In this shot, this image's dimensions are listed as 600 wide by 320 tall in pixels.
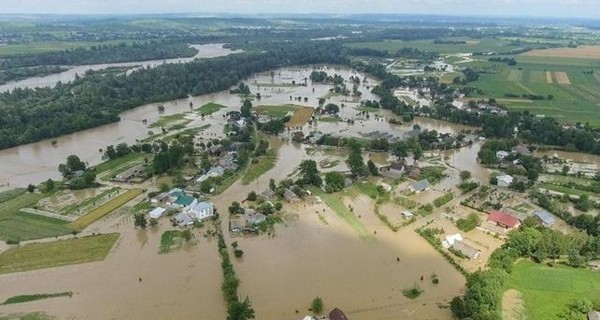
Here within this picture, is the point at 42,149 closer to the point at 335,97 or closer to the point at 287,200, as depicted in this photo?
the point at 287,200

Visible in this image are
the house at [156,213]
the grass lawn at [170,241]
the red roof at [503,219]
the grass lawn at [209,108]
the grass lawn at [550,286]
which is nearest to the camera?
the grass lawn at [550,286]

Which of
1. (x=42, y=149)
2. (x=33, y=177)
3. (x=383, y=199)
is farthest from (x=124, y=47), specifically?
(x=383, y=199)

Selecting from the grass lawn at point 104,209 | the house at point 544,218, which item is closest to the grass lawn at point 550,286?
the house at point 544,218

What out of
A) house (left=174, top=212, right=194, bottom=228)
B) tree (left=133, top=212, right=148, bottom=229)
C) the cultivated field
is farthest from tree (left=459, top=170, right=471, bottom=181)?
the cultivated field

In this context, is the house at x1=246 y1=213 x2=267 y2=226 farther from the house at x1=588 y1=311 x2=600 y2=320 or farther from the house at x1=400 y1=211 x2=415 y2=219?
the house at x1=588 y1=311 x2=600 y2=320

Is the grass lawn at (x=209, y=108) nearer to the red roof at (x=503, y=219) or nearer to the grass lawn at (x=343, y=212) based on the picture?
the grass lawn at (x=343, y=212)

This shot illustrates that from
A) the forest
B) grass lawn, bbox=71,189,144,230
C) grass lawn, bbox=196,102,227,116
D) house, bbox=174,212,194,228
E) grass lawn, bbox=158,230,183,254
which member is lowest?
grass lawn, bbox=158,230,183,254
